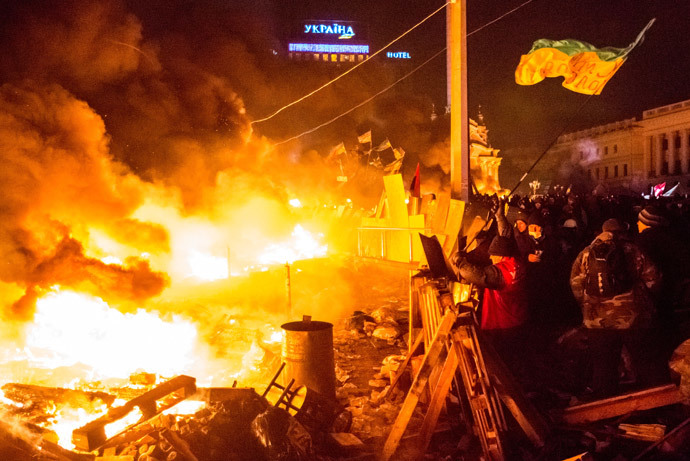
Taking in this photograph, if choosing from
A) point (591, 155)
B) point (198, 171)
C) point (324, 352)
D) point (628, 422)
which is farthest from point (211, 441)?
point (591, 155)

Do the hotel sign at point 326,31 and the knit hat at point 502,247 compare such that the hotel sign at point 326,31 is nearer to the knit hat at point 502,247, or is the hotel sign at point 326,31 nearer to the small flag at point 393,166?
the small flag at point 393,166

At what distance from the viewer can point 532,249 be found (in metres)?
7.06

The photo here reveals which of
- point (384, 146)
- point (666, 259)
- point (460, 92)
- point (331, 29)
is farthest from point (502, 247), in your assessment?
point (331, 29)

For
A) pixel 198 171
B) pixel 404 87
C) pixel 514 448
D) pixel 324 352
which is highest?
pixel 404 87

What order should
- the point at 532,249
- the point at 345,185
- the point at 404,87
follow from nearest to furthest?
the point at 532,249 < the point at 345,185 < the point at 404,87

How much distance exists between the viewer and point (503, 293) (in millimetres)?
5582

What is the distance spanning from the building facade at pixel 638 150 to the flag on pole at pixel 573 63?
5303cm

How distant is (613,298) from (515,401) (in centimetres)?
156

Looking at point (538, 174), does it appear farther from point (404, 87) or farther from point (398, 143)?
point (398, 143)

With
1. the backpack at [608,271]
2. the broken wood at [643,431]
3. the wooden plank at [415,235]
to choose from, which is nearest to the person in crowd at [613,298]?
the backpack at [608,271]

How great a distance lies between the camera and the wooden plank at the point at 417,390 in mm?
4961

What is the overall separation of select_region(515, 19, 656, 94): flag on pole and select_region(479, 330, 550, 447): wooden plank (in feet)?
20.1

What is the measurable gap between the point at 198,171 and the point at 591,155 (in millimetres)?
63010

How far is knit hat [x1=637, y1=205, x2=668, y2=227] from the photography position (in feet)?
18.9
